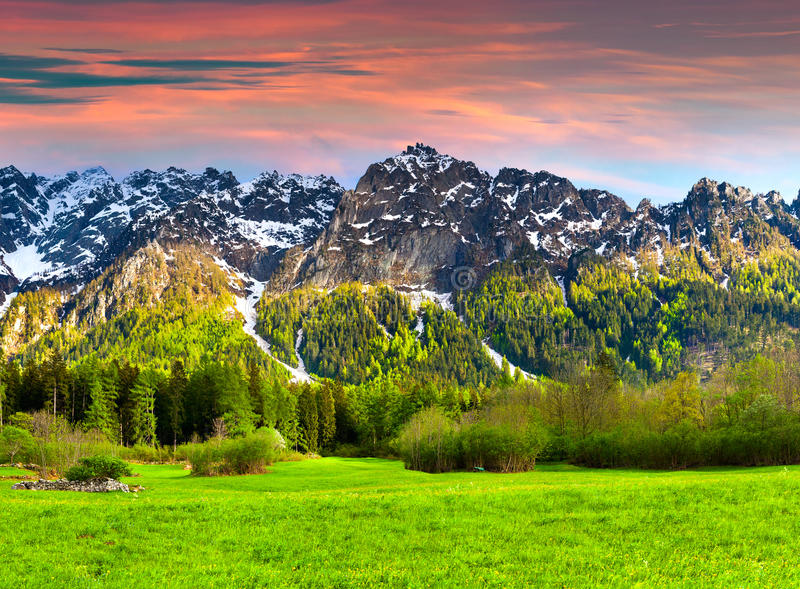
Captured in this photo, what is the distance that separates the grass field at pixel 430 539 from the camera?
18781 mm

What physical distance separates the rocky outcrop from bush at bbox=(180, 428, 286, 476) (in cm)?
2313

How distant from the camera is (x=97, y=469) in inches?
2007

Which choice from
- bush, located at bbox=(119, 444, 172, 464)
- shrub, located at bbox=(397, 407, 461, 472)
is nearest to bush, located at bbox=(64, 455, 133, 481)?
shrub, located at bbox=(397, 407, 461, 472)

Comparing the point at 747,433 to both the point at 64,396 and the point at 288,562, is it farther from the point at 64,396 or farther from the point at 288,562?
the point at 64,396

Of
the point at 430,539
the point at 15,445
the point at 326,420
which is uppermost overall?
the point at 430,539

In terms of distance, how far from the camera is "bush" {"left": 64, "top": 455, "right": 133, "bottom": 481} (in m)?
49.1

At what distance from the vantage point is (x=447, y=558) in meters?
20.5

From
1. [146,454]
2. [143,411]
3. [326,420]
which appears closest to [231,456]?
[146,454]

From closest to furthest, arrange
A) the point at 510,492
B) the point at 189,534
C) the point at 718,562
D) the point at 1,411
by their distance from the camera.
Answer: the point at 718,562, the point at 189,534, the point at 510,492, the point at 1,411

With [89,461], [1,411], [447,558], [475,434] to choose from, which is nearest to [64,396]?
[1,411]

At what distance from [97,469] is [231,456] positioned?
79.5ft

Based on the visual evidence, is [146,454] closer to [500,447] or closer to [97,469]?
[97,469]

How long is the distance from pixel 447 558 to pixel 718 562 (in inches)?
343

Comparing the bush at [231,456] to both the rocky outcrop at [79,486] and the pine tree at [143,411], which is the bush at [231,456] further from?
the pine tree at [143,411]
